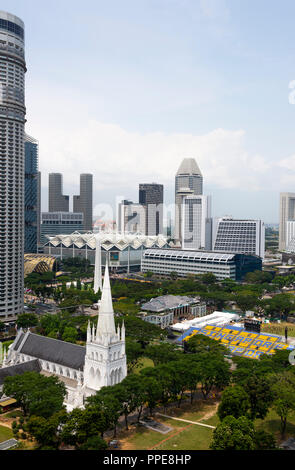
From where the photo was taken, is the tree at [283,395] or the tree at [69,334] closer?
the tree at [283,395]

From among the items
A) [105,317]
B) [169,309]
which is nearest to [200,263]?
[169,309]

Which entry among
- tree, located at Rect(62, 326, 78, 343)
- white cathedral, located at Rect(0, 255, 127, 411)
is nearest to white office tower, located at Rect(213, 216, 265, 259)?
tree, located at Rect(62, 326, 78, 343)

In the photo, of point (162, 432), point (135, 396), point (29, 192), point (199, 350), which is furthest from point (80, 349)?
point (29, 192)

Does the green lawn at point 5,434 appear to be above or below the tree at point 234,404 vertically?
below

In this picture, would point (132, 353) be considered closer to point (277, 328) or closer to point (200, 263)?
point (277, 328)

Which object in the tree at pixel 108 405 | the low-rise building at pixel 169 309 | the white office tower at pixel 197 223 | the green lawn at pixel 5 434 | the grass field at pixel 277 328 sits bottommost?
the green lawn at pixel 5 434

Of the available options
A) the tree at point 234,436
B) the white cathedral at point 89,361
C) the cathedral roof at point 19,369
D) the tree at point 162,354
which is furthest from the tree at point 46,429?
the tree at point 162,354

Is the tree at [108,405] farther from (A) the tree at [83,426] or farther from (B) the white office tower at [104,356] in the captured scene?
(B) the white office tower at [104,356]
